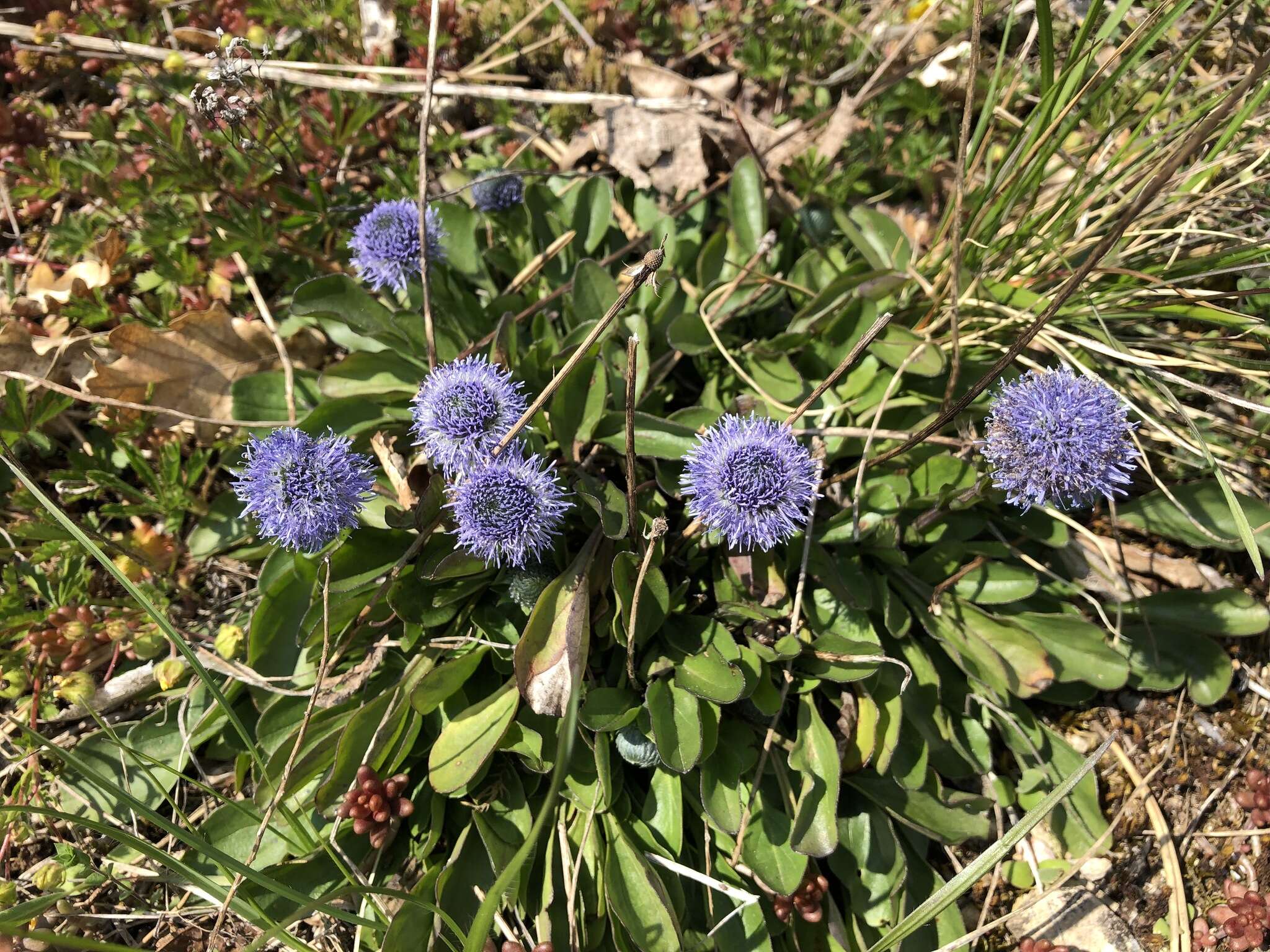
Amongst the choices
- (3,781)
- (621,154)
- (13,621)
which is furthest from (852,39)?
(3,781)

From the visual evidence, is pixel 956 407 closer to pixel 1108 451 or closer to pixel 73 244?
pixel 1108 451

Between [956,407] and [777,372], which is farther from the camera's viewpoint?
[777,372]

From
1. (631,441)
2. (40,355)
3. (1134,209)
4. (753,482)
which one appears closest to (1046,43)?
(1134,209)

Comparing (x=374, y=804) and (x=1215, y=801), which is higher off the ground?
(x=374, y=804)

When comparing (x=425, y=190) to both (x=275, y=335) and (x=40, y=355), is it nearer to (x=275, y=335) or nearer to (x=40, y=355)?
(x=275, y=335)

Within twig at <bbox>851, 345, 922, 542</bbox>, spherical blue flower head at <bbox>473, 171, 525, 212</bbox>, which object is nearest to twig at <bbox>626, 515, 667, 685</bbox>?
twig at <bbox>851, 345, 922, 542</bbox>

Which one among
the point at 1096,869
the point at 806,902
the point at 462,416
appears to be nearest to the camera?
the point at 462,416
